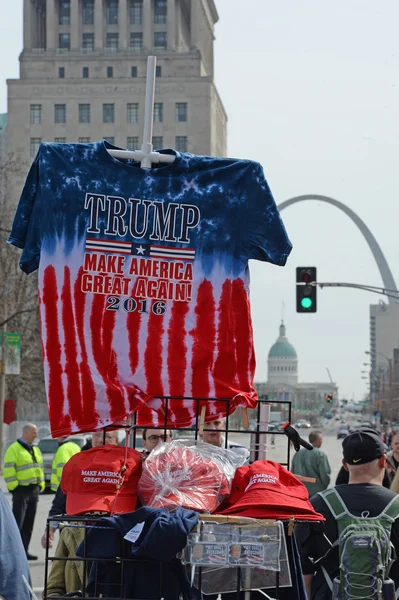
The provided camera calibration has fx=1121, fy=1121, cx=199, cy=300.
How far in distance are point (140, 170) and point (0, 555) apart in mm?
1842

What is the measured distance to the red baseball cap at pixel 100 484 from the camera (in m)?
4.34

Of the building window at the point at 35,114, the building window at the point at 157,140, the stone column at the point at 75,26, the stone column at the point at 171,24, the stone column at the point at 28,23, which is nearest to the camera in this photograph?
the building window at the point at 157,140

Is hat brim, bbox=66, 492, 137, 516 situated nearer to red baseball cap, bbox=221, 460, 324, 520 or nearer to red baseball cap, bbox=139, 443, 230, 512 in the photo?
red baseball cap, bbox=139, 443, 230, 512

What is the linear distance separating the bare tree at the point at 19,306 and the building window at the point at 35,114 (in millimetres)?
59065

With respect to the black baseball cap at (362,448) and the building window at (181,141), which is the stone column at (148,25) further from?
the black baseball cap at (362,448)

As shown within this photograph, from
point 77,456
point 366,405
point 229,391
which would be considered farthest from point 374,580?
point 366,405

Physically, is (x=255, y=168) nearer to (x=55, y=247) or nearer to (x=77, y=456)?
(x=55, y=247)

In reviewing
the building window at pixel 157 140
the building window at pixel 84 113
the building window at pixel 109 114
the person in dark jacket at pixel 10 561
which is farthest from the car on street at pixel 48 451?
the building window at pixel 84 113

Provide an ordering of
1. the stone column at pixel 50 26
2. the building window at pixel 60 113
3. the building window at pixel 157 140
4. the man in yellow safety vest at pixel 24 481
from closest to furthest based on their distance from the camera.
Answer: the man in yellow safety vest at pixel 24 481
the building window at pixel 157 140
the building window at pixel 60 113
the stone column at pixel 50 26

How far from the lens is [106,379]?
4922 mm

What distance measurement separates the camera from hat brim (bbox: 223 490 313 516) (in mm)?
4238

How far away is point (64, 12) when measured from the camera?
116688mm

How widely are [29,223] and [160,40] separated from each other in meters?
114

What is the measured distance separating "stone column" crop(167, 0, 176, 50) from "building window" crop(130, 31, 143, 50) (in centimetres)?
304
